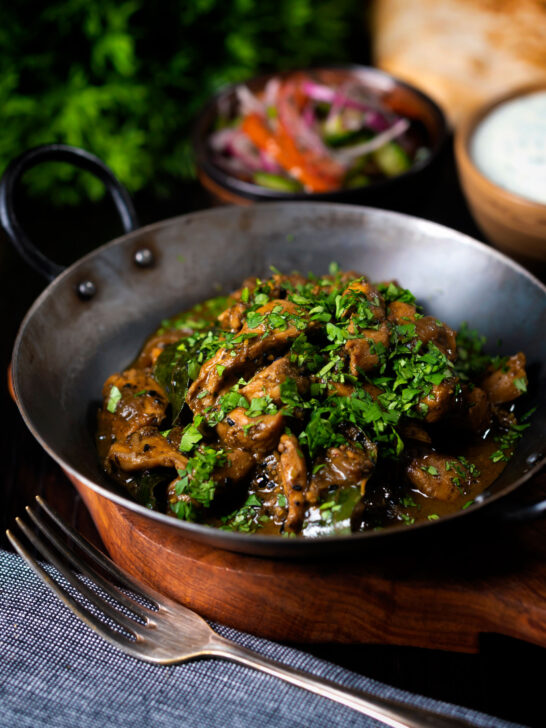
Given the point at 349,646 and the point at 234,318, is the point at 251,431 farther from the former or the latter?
the point at 349,646

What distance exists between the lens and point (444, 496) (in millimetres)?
2811

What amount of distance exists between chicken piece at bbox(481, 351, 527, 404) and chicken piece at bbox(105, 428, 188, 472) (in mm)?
1402

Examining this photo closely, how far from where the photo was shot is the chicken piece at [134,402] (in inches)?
122

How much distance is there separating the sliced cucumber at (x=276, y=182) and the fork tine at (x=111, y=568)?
3.21 metres

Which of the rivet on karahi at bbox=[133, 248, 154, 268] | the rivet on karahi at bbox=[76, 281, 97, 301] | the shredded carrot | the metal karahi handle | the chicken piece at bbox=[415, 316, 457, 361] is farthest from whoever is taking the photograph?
the shredded carrot

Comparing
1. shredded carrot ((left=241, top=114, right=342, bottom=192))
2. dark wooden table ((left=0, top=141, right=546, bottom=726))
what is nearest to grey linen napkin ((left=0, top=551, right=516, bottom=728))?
dark wooden table ((left=0, top=141, right=546, bottom=726))

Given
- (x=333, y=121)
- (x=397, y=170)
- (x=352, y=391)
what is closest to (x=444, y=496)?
(x=352, y=391)

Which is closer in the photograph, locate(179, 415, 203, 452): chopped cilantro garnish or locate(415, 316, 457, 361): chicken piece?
locate(179, 415, 203, 452): chopped cilantro garnish

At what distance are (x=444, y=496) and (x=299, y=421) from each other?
65cm

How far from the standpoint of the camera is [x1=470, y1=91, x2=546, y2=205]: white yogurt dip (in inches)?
178

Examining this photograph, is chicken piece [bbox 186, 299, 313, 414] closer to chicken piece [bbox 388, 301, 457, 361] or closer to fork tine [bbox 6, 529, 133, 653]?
chicken piece [bbox 388, 301, 457, 361]

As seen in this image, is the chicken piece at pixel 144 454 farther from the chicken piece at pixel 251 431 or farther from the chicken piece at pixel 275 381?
the chicken piece at pixel 275 381

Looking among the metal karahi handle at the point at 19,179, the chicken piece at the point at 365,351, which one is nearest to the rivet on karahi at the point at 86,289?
the metal karahi handle at the point at 19,179

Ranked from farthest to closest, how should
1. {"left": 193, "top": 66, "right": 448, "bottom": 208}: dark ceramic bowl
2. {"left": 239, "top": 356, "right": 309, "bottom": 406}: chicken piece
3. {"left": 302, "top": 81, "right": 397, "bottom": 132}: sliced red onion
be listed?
{"left": 302, "top": 81, "right": 397, "bottom": 132}: sliced red onion
{"left": 193, "top": 66, "right": 448, "bottom": 208}: dark ceramic bowl
{"left": 239, "top": 356, "right": 309, "bottom": 406}: chicken piece
